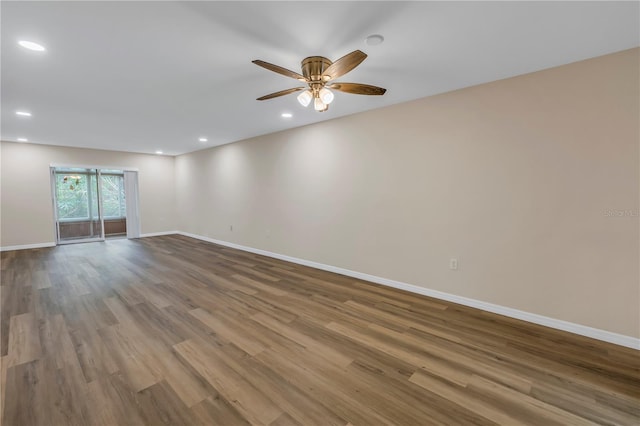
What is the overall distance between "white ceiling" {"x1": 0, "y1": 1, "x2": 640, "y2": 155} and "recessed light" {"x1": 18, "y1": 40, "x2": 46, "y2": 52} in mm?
52

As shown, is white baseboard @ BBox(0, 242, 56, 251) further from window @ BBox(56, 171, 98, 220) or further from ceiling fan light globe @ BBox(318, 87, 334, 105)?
ceiling fan light globe @ BBox(318, 87, 334, 105)

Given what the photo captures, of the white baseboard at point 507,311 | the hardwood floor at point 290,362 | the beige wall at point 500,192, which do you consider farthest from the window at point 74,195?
the white baseboard at point 507,311

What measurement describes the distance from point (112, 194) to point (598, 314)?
11.0 meters

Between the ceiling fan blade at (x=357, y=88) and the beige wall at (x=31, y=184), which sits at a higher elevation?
the ceiling fan blade at (x=357, y=88)

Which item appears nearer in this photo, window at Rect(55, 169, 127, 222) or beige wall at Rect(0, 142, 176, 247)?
beige wall at Rect(0, 142, 176, 247)

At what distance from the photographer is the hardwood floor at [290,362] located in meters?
1.62

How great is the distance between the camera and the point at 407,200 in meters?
3.54

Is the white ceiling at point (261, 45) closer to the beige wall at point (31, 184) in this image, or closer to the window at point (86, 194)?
the beige wall at point (31, 184)

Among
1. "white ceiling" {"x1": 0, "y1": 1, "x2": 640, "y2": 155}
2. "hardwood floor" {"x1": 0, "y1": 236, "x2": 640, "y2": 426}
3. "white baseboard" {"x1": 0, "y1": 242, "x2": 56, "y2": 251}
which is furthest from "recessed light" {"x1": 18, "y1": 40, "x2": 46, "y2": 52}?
"white baseboard" {"x1": 0, "y1": 242, "x2": 56, "y2": 251}

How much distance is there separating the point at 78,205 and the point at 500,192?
34.7 feet

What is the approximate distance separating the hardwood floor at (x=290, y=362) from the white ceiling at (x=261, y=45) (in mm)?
2499

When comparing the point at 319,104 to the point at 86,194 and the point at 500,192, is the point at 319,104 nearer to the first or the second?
the point at 500,192

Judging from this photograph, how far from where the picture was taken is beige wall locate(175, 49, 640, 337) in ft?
7.62

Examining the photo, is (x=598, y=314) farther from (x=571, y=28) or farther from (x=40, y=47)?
(x=40, y=47)
